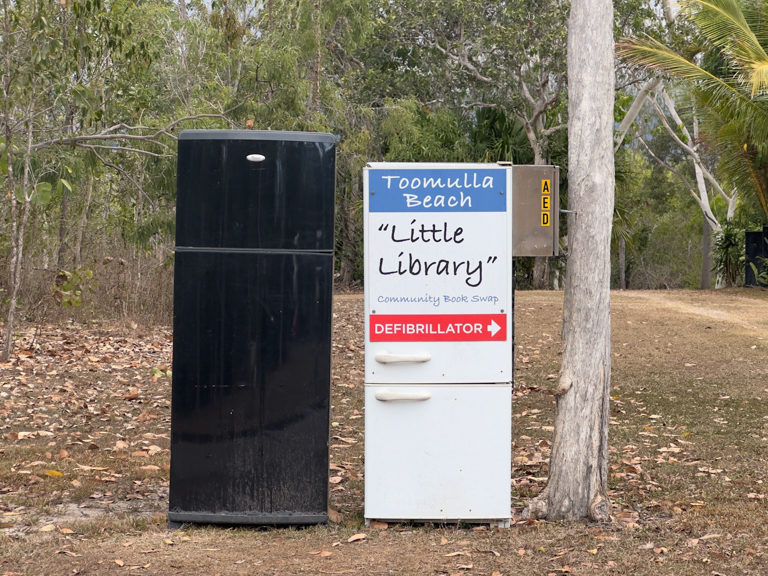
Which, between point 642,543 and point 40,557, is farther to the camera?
point 642,543

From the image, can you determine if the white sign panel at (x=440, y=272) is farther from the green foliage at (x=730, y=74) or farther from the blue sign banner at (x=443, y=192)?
the green foliage at (x=730, y=74)

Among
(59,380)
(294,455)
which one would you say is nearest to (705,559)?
(294,455)

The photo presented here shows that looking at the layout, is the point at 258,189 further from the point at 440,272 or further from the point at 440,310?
the point at 440,310

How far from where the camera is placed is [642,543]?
5324 millimetres

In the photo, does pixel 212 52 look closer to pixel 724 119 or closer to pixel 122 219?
pixel 122 219

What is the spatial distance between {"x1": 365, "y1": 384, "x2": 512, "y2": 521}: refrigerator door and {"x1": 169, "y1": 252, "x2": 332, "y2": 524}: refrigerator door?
0.31 meters

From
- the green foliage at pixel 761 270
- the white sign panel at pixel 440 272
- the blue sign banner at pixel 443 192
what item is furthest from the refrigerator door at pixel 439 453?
the green foliage at pixel 761 270

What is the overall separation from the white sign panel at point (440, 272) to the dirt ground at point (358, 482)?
99 centimetres

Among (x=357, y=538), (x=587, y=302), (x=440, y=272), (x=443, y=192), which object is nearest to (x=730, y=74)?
(x=587, y=302)

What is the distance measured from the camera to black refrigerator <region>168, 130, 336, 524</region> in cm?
551

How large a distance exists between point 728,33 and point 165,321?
9.89m

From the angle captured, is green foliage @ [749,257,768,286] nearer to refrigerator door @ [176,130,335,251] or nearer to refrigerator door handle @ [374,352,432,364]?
refrigerator door handle @ [374,352,432,364]

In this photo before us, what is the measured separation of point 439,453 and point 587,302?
1.20 metres

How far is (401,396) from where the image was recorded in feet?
18.3
